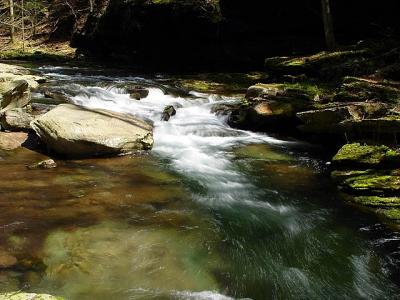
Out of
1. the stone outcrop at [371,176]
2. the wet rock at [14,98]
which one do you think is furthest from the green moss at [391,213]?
the wet rock at [14,98]

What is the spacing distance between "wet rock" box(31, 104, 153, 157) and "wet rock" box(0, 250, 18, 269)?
3.82m

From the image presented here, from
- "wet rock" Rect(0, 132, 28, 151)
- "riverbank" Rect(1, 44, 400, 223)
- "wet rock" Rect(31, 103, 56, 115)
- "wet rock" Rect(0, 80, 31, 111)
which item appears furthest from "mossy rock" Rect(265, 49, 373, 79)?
"wet rock" Rect(0, 132, 28, 151)

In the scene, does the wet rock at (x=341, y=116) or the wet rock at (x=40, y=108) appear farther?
the wet rock at (x=40, y=108)

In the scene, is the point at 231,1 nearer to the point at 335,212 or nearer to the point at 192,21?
the point at 192,21

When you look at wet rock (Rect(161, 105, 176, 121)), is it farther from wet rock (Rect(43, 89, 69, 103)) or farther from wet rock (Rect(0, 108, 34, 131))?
wet rock (Rect(0, 108, 34, 131))

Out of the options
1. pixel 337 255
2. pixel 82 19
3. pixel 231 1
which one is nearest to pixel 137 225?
pixel 337 255

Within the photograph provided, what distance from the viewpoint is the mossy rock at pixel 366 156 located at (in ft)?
23.5

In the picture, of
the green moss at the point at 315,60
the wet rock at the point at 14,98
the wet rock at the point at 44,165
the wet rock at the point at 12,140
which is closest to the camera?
the wet rock at the point at 44,165

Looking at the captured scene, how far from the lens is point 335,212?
21.2 ft

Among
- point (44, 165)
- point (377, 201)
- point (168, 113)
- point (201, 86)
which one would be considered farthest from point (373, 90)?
point (201, 86)

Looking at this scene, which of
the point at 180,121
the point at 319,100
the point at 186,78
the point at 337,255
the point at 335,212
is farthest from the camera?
the point at 186,78

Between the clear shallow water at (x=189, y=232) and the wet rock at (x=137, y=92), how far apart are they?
5.04 meters

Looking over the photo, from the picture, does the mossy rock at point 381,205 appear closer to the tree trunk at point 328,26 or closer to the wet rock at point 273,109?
the wet rock at point 273,109

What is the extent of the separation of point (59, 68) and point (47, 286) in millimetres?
16987
